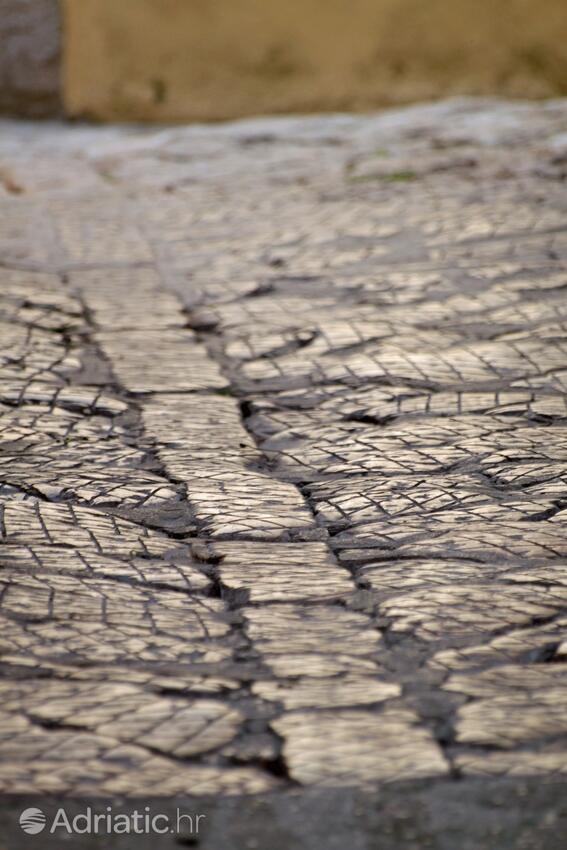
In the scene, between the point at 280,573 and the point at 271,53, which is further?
the point at 271,53

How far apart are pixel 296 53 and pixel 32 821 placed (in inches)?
249

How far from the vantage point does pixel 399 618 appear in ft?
5.90

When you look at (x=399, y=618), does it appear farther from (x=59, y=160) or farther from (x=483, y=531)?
(x=59, y=160)

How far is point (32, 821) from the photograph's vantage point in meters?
1.31

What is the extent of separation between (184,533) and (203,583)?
0.76 ft

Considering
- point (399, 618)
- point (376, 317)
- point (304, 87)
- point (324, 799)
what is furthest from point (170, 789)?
point (304, 87)

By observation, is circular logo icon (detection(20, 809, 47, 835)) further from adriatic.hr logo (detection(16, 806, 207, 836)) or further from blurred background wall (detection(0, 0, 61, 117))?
blurred background wall (detection(0, 0, 61, 117))

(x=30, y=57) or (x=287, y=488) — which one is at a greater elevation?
(x=30, y=57)

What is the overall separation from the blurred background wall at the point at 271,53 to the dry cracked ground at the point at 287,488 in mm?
2057

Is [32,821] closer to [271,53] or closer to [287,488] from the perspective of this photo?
[287,488]

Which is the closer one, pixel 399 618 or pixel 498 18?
pixel 399 618

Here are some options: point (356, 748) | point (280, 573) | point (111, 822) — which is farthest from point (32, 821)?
point (280, 573)

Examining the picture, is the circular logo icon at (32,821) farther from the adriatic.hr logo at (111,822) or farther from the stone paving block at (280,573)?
the stone paving block at (280,573)

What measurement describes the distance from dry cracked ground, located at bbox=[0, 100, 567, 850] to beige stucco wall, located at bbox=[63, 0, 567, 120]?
2051 mm
